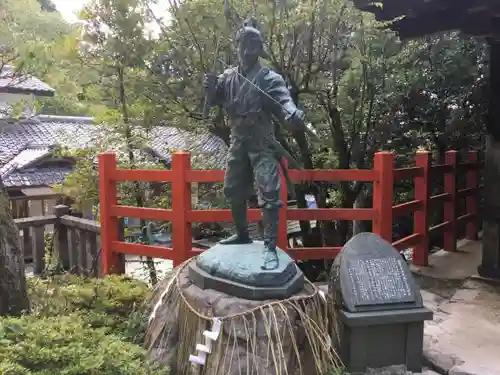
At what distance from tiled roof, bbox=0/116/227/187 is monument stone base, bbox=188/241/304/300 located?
3.14 metres

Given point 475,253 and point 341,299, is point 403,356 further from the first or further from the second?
point 475,253

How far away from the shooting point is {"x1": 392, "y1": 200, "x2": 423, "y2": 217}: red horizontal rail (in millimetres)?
5539

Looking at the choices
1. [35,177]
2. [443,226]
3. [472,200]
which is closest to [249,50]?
[443,226]

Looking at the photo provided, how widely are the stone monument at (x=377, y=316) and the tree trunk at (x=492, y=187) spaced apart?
2595 mm

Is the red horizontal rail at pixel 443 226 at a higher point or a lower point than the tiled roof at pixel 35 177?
lower

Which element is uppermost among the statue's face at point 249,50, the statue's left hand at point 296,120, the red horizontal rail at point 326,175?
the statue's face at point 249,50

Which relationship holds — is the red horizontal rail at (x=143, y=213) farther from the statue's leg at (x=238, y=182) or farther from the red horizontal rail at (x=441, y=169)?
the red horizontal rail at (x=441, y=169)

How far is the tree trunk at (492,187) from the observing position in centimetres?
566

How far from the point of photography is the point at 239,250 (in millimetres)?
3773

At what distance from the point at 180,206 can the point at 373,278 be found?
210 cm

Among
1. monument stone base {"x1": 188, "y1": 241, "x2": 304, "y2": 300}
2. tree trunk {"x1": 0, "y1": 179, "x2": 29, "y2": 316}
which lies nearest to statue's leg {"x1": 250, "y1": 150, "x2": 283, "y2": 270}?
monument stone base {"x1": 188, "y1": 241, "x2": 304, "y2": 300}

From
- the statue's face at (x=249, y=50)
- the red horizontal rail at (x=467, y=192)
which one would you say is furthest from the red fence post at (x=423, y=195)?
the statue's face at (x=249, y=50)

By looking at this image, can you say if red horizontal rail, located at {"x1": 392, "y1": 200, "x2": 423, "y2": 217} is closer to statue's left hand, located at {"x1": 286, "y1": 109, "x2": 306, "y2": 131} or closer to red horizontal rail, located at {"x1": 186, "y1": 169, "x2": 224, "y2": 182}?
red horizontal rail, located at {"x1": 186, "y1": 169, "x2": 224, "y2": 182}

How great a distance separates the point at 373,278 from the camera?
3768 millimetres
